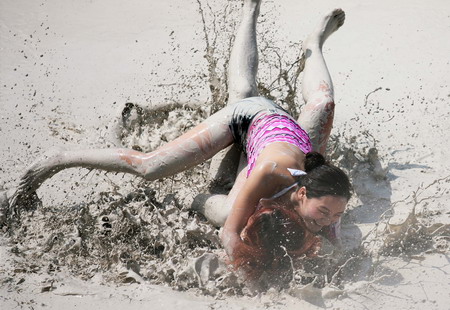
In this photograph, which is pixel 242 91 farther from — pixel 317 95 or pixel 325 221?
pixel 325 221

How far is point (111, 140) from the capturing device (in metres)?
4.68

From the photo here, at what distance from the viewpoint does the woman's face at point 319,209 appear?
3182 millimetres

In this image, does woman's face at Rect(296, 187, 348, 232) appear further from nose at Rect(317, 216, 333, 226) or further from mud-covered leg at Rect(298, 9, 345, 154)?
mud-covered leg at Rect(298, 9, 345, 154)

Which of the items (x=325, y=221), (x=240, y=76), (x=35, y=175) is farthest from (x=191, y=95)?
(x=325, y=221)

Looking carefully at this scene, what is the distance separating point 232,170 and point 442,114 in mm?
1797

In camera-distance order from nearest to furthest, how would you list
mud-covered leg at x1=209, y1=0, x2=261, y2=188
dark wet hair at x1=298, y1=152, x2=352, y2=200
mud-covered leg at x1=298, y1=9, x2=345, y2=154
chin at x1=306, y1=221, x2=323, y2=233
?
1. dark wet hair at x1=298, y1=152, x2=352, y2=200
2. chin at x1=306, y1=221, x2=323, y2=233
3. mud-covered leg at x1=298, y1=9, x2=345, y2=154
4. mud-covered leg at x1=209, y1=0, x2=261, y2=188

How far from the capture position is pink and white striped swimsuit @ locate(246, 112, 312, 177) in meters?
3.59

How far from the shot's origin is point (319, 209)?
3.21 meters

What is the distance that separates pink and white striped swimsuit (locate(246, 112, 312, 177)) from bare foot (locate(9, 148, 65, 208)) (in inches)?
48.0

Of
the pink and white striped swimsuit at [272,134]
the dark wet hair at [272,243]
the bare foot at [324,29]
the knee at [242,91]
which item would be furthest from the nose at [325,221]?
the bare foot at [324,29]

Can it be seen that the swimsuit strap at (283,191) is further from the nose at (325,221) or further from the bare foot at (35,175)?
A: the bare foot at (35,175)

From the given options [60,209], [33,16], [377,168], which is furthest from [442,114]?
[33,16]

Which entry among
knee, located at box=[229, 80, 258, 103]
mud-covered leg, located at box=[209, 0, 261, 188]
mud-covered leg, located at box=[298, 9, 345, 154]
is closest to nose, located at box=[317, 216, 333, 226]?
mud-covered leg, located at box=[298, 9, 345, 154]

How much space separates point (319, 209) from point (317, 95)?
109 cm
